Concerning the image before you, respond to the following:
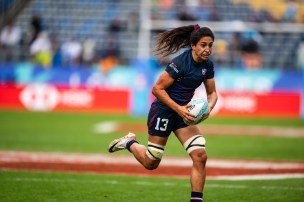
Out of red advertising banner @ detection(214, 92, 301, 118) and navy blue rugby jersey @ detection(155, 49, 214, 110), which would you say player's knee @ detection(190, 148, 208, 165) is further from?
red advertising banner @ detection(214, 92, 301, 118)

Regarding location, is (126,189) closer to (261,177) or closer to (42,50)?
(261,177)

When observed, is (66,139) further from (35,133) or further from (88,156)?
(88,156)

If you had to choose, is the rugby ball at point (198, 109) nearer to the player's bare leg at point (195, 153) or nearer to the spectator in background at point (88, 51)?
the player's bare leg at point (195, 153)

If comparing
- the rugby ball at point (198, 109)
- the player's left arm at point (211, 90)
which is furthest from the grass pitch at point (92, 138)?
the rugby ball at point (198, 109)

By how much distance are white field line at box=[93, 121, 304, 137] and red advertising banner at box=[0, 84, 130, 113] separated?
364 cm

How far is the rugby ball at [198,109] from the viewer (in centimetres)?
877

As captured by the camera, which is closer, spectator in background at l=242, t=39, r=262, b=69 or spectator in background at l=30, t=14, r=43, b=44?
spectator in background at l=242, t=39, r=262, b=69

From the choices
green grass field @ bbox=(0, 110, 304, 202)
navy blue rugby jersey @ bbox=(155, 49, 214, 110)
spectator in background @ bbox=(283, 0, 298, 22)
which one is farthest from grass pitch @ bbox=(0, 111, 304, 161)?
navy blue rugby jersey @ bbox=(155, 49, 214, 110)

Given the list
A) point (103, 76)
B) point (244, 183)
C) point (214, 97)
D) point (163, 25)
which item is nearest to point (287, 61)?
point (163, 25)

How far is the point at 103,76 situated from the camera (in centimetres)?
2752

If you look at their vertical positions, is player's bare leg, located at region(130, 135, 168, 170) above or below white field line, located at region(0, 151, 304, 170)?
above

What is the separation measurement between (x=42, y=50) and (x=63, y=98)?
2.60 metres

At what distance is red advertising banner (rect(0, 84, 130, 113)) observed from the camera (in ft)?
89.8

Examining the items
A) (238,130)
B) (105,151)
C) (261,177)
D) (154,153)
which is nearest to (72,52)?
(238,130)
